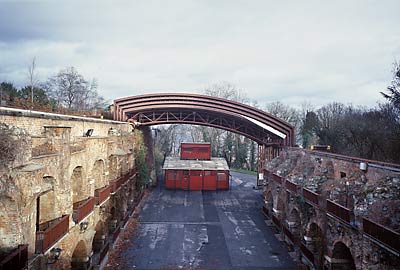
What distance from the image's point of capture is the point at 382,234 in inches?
410

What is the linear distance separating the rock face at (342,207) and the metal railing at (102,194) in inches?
435

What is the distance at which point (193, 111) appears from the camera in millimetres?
34750

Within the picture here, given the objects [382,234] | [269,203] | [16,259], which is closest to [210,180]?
[269,203]

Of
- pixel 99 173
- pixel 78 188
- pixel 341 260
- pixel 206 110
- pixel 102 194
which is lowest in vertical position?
pixel 341 260

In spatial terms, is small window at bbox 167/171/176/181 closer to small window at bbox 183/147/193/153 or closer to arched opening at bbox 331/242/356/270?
small window at bbox 183/147/193/153

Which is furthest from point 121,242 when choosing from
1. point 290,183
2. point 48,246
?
point 290,183

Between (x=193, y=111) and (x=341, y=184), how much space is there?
21438 millimetres

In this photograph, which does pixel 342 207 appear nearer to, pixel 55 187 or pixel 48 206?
pixel 55 187

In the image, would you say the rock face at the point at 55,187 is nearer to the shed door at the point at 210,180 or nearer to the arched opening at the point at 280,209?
the arched opening at the point at 280,209

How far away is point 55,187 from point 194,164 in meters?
26.1

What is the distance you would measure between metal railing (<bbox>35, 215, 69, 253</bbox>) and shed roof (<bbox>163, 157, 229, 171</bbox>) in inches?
935

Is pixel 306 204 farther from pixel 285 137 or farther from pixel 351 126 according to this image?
pixel 351 126

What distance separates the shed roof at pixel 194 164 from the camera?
36.0 m

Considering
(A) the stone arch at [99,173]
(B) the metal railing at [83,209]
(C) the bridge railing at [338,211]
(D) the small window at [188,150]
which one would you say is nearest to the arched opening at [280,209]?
(C) the bridge railing at [338,211]
